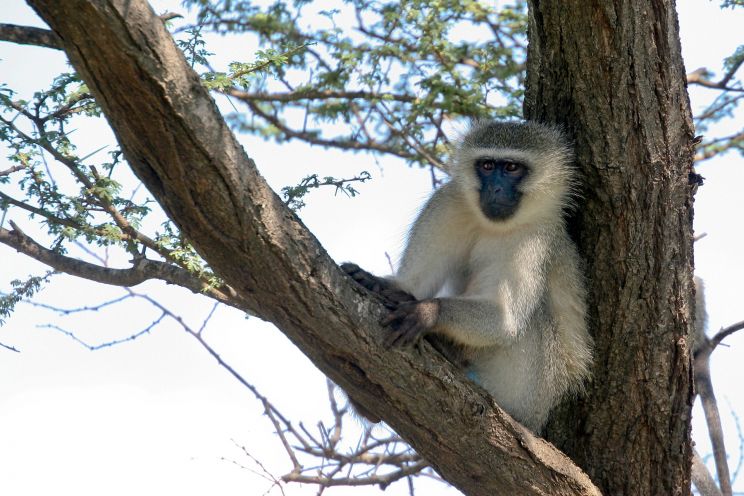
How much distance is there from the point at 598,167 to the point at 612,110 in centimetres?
26

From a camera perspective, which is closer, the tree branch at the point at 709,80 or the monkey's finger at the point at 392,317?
the monkey's finger at the point at 392,317

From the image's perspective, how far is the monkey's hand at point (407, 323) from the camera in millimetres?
3188

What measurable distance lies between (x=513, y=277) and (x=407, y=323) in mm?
851

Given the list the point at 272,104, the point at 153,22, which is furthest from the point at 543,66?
the point at 272,104

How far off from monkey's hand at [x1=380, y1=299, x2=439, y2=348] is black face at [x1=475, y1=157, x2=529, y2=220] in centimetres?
81

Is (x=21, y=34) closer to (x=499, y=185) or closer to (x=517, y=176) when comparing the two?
(x=499, y=185)

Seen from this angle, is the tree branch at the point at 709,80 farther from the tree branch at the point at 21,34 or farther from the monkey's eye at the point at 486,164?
the tree branch at the point at 21,34

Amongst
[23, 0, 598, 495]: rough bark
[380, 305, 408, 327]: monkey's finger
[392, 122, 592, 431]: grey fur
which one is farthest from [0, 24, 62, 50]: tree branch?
[392, 122, 592, 431]: grey fur

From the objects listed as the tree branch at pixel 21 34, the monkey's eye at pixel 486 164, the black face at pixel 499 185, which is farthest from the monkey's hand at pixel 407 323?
the tree branch at pixel 21 34

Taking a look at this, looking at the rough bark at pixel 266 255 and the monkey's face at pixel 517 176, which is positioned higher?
the monkey's face at pixel 517 176

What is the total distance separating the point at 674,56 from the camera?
3.47 m

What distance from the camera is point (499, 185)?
4070mm

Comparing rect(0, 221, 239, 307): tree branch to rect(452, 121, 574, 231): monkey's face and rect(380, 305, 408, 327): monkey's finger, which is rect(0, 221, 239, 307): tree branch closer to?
rect(380, 305, 408, 327): monkey's finger

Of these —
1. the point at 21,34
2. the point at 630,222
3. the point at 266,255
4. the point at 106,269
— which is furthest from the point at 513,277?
the point at 21,34
